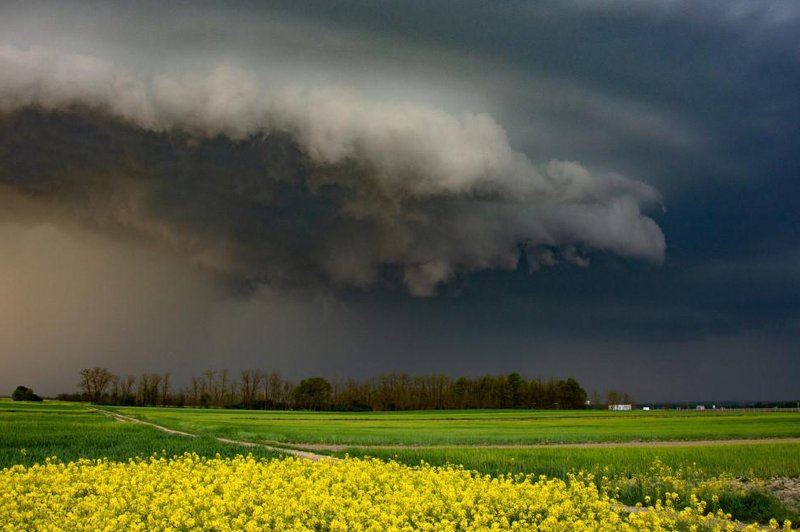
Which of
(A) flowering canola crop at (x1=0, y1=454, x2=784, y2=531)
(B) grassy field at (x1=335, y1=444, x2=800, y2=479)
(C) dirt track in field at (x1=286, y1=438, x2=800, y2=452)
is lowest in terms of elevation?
(C) dirt track in field at (x1=286, y1=438, x2=800, y2=452)

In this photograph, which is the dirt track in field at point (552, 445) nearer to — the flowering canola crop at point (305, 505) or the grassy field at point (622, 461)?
the grassy field at point (622, 461)

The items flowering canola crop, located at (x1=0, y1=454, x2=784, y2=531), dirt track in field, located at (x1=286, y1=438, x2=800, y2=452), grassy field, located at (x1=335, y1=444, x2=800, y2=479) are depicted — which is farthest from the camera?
dirt track in field, located at (x1=286, y1=438, x2=800, y2=452)

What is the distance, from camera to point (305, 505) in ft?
43.2

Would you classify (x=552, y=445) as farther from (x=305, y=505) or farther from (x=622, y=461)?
(x=305, y=505)

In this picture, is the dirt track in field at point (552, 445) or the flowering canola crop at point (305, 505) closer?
the flowering canola crop at point (305, 505)

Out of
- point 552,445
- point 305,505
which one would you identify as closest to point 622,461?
point 552,445

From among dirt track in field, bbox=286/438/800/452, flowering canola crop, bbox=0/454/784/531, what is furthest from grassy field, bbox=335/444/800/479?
dirt track in field, bbox=286/438/800/452

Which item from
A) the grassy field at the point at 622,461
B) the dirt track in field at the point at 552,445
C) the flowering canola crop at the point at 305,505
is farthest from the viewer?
the dirt track in field at the point at 552,445

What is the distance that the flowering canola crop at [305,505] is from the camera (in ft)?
39.6

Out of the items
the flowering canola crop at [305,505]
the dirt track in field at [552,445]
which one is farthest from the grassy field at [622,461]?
the dirt track in field at [552,445]

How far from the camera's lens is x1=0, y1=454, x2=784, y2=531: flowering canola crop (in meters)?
12.1

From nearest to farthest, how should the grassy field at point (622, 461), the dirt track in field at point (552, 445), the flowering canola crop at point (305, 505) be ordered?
the flowering canola crop at point (305, 505) → the grassy field at point (622, 461) → the dirt track in field at point (552, 445)

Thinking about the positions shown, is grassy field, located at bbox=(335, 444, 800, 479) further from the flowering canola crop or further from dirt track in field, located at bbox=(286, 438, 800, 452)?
dirt track in field, located at bbox=(286, 438, 800, 452)

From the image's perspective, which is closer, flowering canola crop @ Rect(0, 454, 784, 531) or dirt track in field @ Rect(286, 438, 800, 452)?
flowering canola crop @ Rect(0, 454, 784, 531)
